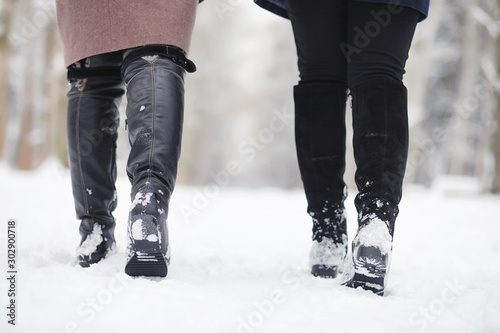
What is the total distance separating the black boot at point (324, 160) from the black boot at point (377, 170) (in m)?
0.17

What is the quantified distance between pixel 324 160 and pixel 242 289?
→ 517mm

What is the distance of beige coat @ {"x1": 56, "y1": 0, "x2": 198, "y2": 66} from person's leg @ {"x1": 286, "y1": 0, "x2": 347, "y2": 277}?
37cm

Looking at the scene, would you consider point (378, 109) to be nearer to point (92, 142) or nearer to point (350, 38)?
point (350, 38)

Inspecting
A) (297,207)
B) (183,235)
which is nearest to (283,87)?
(297,207)

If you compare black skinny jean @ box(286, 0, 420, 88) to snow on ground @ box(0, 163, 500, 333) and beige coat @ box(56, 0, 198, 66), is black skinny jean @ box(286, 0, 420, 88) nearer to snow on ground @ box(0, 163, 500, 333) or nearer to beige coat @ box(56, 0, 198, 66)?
beige coat @ box(56, 0, 198, 66)

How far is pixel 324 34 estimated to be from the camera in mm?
1383

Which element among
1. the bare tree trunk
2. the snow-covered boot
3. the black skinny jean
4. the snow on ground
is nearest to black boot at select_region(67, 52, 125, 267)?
the snow-covered boot

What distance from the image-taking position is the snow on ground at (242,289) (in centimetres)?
81

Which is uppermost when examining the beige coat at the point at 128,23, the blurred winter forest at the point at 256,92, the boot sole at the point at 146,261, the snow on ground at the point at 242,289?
the blurred winter forest at the point at 256,92

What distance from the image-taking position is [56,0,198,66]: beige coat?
1238 mm

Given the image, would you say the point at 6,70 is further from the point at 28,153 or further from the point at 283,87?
the point at 283,87

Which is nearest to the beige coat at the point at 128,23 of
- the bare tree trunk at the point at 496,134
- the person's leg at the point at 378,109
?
the person's leg at the point at 378,109

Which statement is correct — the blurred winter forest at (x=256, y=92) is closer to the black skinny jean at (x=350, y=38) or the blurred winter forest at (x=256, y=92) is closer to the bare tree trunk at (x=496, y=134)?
the bare tree trunk at (x=496, y=134)

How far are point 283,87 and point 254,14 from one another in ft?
12.4
